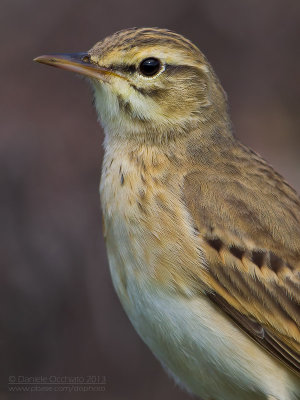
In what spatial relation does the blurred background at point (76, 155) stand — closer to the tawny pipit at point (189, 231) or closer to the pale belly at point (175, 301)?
the tawny pipit at point (189, 231)

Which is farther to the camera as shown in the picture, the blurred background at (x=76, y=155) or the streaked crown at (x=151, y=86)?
the blurred background at (x=76, y=155)

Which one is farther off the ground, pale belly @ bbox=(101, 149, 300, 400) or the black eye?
the black eye

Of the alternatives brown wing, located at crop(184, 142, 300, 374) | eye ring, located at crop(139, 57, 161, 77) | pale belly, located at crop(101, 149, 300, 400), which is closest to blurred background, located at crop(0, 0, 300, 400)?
eye ring, located at crop(139, 57, 161, 77)

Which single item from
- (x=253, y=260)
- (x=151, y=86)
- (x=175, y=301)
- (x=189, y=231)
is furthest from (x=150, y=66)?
(x=175, y=301)

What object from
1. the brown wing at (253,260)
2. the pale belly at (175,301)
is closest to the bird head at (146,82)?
the pale belly at (175,301)

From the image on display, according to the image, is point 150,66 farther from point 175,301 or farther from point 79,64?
point 175,301

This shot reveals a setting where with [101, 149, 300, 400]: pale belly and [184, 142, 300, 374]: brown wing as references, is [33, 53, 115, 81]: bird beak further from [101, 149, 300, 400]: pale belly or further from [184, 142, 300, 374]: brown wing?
[184, 142, 300, 374]: brown wing

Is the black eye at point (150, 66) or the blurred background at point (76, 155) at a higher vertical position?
the black eye at point (150, 66)
